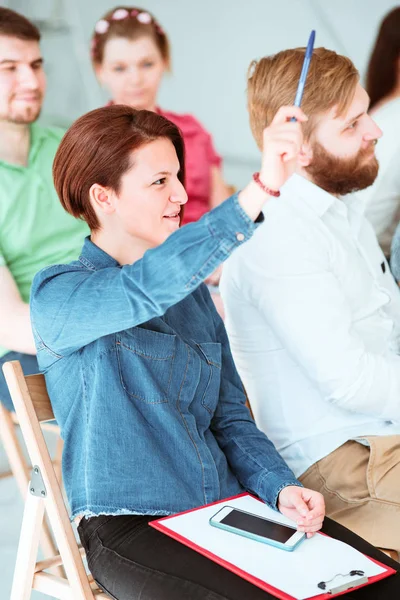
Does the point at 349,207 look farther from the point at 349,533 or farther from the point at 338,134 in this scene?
the point at 349,533

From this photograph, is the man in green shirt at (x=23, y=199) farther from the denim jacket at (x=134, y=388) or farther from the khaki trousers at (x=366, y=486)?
the khaki trousers at (x=366, y=486)

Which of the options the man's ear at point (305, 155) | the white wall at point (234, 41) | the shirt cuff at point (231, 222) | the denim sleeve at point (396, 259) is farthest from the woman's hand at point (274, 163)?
the white wall at point (234, 41)

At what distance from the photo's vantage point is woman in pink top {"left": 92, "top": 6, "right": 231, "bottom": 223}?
10.2 feet

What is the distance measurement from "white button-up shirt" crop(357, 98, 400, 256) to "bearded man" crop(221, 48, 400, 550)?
1.91 ft

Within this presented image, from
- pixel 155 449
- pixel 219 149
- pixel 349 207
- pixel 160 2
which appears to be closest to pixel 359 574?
pixel 155 449

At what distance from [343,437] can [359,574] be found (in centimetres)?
45

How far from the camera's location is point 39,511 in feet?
4.35

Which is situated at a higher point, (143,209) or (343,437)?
(143,209)

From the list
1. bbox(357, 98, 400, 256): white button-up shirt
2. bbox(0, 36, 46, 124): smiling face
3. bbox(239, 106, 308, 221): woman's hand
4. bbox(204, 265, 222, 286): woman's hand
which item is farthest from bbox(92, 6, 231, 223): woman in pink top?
bbox(239, 106, 308, 221): woman's hand

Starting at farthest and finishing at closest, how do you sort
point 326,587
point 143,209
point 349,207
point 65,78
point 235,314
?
point 65,78
point 349,207
point 235,314
point 143,209
point 326,587

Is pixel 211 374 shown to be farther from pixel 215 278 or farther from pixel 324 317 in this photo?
pixel 215 278

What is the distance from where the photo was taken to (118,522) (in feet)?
4.09

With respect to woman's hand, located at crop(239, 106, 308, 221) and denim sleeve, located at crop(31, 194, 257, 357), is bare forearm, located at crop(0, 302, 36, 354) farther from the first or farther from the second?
woman's hand, located at crop(239, 106, 308, 221)

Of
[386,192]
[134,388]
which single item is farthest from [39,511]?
[386,192]
